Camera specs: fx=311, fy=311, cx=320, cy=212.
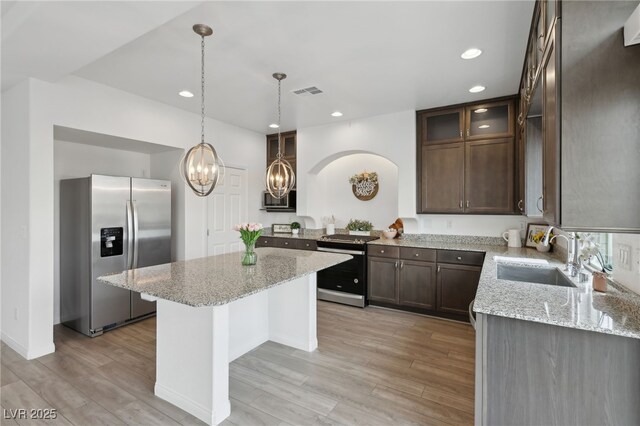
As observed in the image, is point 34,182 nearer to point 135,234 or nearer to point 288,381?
point 135,234

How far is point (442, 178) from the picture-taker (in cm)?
410

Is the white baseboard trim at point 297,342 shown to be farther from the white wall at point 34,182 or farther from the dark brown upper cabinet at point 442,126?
the dark brown upper cabinet at point 442,126

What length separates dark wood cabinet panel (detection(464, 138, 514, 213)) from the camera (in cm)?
372

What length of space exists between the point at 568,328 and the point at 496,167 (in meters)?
2.81

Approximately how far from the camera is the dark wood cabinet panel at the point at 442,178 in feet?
13.1

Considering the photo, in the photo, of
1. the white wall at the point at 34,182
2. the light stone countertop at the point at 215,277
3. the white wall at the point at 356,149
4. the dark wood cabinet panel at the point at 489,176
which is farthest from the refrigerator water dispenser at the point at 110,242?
the dark wood cabinet panel at the point at 489,176

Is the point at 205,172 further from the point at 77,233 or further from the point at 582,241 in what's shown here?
the point at 582,241

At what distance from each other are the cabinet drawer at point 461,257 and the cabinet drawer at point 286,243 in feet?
7.20

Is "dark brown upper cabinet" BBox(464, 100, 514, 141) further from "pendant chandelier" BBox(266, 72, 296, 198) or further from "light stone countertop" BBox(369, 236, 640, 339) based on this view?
"pendant chandelier" BBox(266, 72, 296, 198)

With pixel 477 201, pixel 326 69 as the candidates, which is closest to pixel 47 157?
pixel 326 69

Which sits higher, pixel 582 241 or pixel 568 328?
pixel 582 241

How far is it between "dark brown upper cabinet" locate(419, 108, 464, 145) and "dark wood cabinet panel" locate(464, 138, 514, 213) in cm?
23

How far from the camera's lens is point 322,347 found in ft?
9.94

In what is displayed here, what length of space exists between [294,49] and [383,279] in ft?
9.68
